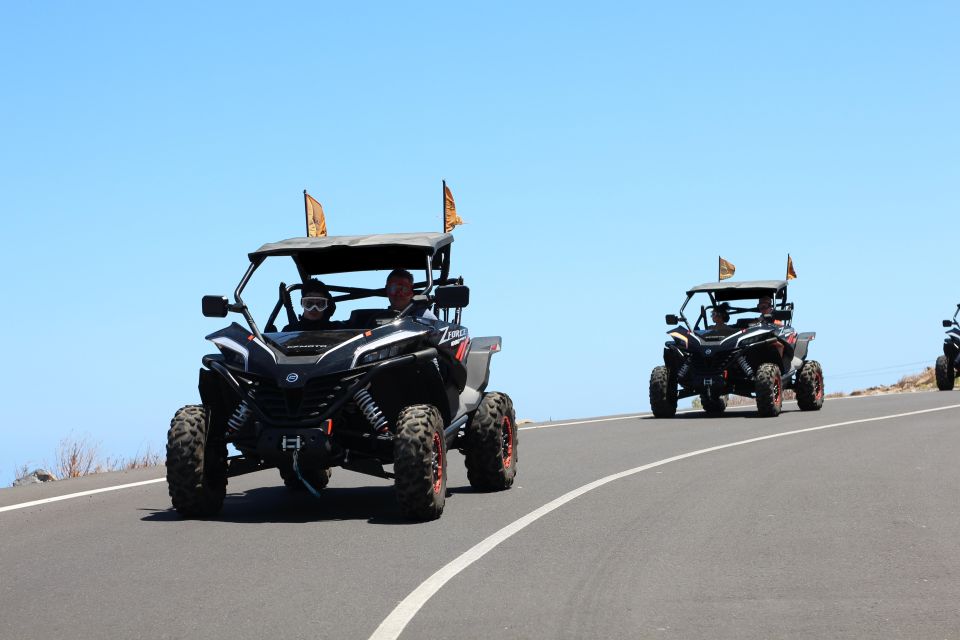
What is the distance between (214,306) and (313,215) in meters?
10.9

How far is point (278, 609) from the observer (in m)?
6.63

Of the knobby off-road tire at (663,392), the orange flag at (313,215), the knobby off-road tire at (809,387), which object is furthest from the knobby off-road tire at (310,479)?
the knobby off-road tire at (809,387)

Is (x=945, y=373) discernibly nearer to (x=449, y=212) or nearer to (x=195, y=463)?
(x=449, y=212)

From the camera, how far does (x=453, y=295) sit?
400 inches

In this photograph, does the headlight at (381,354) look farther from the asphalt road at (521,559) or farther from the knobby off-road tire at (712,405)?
the knobby off-road tire at (712,405)

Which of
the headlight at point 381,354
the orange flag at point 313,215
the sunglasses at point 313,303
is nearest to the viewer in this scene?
the headlight at point 381,354

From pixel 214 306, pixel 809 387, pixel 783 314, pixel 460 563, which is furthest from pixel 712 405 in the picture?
pixel 460 563

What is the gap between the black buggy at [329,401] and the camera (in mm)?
9539

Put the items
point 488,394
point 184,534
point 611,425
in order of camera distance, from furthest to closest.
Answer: point 611,425
point 488,394
point 184,534

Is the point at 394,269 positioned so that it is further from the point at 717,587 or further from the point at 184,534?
the point at 717,587

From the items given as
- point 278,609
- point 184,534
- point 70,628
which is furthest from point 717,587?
point 184,534

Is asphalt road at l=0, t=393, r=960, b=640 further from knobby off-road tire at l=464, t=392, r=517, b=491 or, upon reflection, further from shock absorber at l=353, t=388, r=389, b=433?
shock absorber at l=353, t=388, r=389, b=433

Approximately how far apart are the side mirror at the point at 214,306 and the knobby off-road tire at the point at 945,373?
28.2m

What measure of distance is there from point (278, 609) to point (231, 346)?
3684 mm
